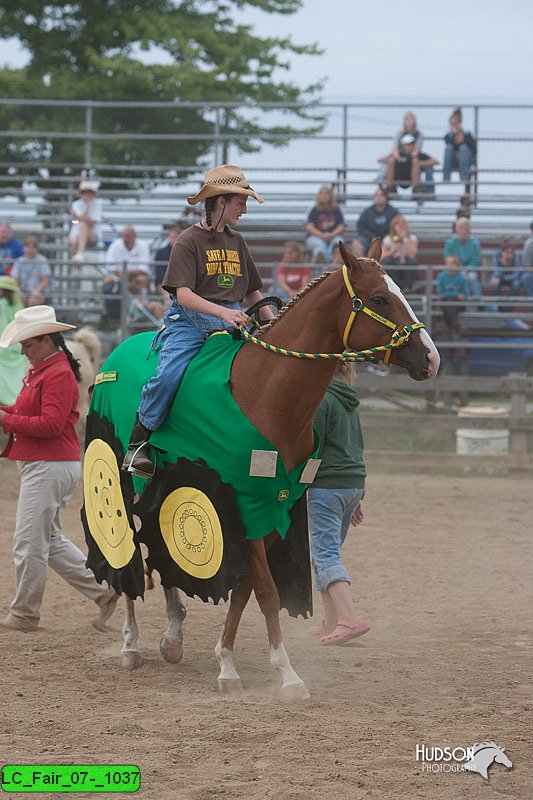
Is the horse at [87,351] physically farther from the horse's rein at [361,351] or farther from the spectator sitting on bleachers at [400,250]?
the spectator sitting on bleachers at [400,250]

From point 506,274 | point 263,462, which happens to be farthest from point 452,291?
point 263,462

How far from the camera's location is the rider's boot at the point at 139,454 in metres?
5.88

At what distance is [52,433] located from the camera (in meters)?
6.80

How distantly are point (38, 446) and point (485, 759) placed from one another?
11.3 feet

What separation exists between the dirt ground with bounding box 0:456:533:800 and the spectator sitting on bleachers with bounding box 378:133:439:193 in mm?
10084

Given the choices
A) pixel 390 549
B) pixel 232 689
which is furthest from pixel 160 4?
pixel 232 689

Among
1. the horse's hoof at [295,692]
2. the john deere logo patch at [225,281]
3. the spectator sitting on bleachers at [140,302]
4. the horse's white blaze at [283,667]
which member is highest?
the john deere logo patch at [225,281]

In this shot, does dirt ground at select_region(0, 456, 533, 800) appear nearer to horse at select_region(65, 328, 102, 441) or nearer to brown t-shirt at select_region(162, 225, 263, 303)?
brown t-shirt at select_region(162, 225, 263, 303)

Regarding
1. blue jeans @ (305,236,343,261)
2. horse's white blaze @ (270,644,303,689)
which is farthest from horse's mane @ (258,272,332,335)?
blue jeans @ (305,236,343,261)

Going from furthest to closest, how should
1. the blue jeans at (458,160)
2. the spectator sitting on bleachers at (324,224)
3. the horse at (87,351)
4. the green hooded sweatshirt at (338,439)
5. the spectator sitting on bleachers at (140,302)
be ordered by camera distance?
the blue jeans at (458,160), the spectator sitting on bleachers at (324,224), the spectator sitting on bleachers at (140,302), the horse at (87,351), the green hooded sweatshirt at (338,439)

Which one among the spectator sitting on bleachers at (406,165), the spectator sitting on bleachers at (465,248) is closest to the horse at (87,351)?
the spectator sitting on bleachers at (465,248)

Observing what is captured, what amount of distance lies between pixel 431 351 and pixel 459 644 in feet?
7.28

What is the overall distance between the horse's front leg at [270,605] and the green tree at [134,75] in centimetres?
1631

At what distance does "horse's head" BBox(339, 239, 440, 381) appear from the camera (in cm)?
531
